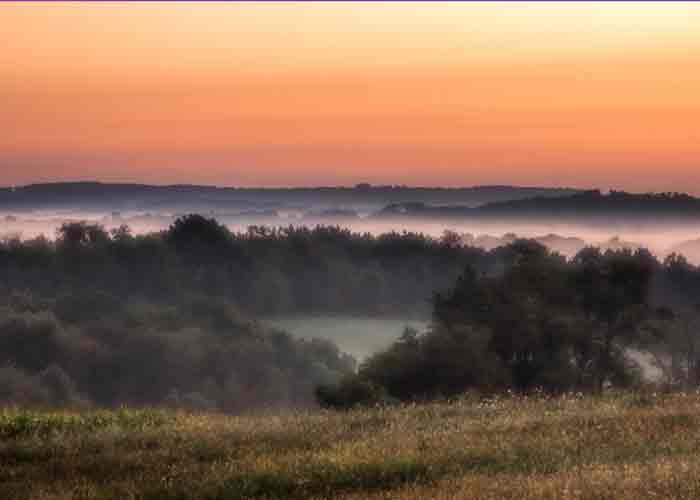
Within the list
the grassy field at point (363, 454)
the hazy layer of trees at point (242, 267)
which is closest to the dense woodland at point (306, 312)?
the hazy layer of trees at point (242, 267)

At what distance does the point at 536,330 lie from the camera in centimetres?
5953

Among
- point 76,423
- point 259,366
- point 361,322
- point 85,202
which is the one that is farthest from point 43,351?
point 76,423

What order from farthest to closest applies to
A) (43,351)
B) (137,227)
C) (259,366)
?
(137,227)
(259,366)
(43,351)

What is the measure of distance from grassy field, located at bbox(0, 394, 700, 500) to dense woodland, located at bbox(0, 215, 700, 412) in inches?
960

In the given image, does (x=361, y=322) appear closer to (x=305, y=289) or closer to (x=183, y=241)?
(x=305, y=289)

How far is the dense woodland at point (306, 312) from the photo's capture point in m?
59.5

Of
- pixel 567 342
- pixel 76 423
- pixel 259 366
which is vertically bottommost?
pixel 259 366

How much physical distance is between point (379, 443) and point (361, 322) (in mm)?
125831

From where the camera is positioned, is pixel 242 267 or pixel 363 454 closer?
pixel 363 454

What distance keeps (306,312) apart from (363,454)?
141230 millimetres

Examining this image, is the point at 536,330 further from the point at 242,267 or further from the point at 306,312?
the point at 306,312

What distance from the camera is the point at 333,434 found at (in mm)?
16609

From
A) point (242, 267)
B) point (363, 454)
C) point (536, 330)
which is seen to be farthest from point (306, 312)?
point (363, 454)

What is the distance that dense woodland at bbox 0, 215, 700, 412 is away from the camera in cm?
5953
